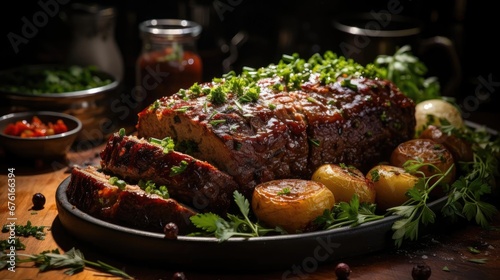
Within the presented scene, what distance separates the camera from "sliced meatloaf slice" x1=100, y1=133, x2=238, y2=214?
11.5ft

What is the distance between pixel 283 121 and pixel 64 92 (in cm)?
229

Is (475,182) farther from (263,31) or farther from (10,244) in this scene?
(263,31)

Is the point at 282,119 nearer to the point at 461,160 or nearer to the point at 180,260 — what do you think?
the point at 180,260

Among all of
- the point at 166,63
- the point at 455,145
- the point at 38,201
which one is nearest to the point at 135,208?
the point at 38,201

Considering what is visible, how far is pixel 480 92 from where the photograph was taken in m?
7.18

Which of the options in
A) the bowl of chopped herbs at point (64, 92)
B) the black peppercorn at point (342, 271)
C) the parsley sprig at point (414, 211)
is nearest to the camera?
the black peppercorn at point (342, 271)

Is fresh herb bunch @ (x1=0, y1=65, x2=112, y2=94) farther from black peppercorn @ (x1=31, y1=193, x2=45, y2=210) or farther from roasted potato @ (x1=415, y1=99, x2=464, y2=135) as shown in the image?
roasted potato @ (x1=415, y1=99, x2=464, y2=135)

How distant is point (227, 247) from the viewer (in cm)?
329

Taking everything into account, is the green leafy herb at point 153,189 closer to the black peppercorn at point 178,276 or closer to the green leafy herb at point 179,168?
the green leafy herb at point 179,168

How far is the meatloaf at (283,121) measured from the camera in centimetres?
368

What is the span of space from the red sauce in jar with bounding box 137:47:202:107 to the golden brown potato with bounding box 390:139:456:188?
1.94 m

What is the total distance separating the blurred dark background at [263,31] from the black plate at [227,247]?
3412 mm

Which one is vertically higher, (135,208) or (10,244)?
(135,208)

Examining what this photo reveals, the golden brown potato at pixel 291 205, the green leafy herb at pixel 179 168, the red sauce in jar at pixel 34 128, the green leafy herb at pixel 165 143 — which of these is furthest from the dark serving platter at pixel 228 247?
the red sauce in jar at pixel 34 128
